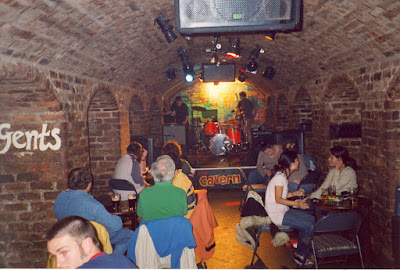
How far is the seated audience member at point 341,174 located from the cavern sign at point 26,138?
149 inches

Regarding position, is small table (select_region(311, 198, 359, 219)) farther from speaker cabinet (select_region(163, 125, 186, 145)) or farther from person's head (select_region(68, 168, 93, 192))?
speaker cabinet (select_region(163, 125, 186, 145))

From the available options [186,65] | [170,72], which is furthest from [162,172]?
[170,72]

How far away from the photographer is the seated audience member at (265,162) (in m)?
6.20

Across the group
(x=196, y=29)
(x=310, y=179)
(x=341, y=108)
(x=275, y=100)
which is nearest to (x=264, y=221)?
(x=310, y=179)

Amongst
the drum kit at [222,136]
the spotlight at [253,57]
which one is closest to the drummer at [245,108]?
the drum kit at [222,136]

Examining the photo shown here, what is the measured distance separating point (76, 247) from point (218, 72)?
6892 millimetres

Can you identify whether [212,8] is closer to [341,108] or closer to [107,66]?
[107,66]

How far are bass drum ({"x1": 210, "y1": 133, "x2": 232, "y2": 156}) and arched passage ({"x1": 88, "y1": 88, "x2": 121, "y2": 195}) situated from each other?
544 centimetres

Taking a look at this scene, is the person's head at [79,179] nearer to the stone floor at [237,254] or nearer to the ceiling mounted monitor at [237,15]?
the ceiling mounted monitor at [237,15]

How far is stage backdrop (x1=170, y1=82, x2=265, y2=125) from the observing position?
45.8 feet

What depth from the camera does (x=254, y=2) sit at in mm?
2689

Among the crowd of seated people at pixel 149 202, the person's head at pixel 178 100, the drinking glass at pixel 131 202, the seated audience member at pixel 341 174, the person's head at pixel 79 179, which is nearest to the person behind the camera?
the crowd of seated people at pixel 149 202

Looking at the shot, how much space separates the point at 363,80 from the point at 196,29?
3.16 m

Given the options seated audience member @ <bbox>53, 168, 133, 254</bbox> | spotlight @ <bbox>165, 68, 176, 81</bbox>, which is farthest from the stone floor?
spotlight @ <bbox>165, 68, 176, 81</bbox>
